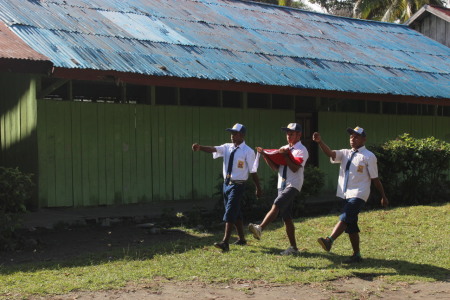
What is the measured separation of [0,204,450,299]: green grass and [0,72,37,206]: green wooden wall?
12.7 ft

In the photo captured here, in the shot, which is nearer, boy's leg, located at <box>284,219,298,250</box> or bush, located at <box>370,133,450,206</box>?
boy's leg, located at <box>284,219,298,250</box>

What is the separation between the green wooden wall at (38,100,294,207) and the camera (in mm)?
11750

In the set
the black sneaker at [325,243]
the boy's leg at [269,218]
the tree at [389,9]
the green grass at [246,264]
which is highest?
the tree at [389,9]

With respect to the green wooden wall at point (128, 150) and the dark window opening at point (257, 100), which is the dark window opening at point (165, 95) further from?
the dark window opening at point (257, 100)

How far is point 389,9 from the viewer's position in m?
A: 37.3

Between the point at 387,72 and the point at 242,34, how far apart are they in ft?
12.8

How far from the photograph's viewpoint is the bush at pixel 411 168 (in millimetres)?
13227

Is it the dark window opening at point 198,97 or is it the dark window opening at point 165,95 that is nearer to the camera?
the dark window opening at point 165,95

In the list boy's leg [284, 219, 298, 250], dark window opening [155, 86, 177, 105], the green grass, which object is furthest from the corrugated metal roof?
boy's leg [284, 219, 298, 250]

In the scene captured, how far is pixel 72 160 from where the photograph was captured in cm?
1197

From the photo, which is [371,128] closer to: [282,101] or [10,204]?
[282,101]

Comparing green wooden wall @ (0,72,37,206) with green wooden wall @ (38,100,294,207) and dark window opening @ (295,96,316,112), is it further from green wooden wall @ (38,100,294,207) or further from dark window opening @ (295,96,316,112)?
dark window opening @ (295,96,316,112)

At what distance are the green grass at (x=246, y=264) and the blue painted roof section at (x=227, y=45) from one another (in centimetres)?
387

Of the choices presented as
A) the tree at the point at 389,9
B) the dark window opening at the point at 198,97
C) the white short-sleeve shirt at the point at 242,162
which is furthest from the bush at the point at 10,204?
the tree at the point at 389,9
